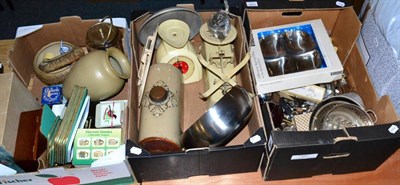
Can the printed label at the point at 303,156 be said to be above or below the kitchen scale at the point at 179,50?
below

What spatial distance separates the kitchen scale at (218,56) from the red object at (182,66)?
65mm

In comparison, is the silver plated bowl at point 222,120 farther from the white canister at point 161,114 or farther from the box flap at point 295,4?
the box flap at point 295,4

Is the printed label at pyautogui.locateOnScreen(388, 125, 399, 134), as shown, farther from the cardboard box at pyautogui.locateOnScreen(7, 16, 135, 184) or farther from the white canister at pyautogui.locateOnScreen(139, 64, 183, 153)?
the cardboard box at pyautogui.locateOnScreen(7, 16, 135, 184)

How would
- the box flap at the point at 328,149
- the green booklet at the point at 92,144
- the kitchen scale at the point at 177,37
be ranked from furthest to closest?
the kitchen scale at the point at 177,37 < the green booklet at the point at 92,144 < the box flap at the point at 328,149

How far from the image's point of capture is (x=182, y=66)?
126 cm

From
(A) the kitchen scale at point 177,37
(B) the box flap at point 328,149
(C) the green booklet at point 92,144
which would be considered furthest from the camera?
(A) the kitchen scale at point 177,37

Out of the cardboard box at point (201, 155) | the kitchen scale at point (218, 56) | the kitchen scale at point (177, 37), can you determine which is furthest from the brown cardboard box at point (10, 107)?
the kitchen scale at point (218, 56)

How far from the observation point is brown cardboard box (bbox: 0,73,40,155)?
961 millimetres

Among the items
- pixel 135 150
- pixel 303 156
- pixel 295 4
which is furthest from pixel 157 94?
pixel 295 4

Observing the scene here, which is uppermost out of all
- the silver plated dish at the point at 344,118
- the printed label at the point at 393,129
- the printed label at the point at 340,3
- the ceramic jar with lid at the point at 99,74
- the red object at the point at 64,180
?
the printed label at the point at 340,3

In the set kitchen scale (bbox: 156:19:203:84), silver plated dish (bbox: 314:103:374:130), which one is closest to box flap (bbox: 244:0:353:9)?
kitchen scale (bbox: 156:19:203:84)

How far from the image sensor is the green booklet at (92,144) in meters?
1.05

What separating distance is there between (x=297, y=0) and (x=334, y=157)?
56 centimetres

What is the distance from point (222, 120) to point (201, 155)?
0.11 meters
